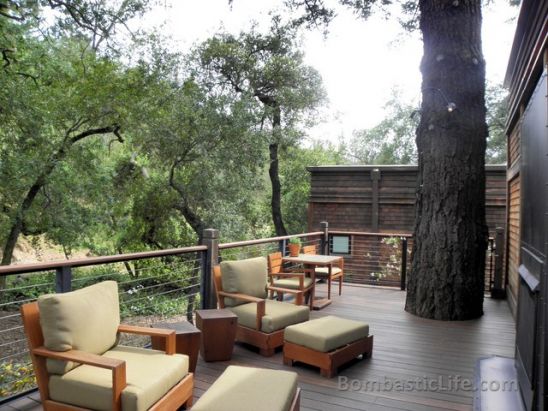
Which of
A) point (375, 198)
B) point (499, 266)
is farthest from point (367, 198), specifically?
point (499, 266)

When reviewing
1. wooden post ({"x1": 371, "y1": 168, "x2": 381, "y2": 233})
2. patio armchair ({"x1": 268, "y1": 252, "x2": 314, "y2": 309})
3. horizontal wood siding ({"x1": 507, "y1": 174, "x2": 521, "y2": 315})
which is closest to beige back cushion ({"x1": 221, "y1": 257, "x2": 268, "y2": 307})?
patio armchair ({"x1": 268, "y1": 252, "x2": 314, "y2": 309})

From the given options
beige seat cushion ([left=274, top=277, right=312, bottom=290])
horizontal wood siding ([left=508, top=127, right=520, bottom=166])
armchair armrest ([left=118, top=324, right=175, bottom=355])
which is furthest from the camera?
horizontal wood siding ([left=508, top=127, right=520, bottom=166])

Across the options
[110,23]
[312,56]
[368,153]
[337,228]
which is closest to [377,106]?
[368,153]

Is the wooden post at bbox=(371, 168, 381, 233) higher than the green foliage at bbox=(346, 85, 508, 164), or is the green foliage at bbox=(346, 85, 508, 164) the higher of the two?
the green foliage at bbox=(346, 85, 508, 164)

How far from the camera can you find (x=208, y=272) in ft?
14.8

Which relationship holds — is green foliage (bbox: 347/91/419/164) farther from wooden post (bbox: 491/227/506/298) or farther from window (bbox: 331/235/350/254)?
wooden post (bbox: 491/227/506/298)

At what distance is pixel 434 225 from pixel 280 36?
27.3 feet

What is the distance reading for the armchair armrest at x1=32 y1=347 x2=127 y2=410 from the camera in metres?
2.17

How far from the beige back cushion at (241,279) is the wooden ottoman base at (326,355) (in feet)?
2.69

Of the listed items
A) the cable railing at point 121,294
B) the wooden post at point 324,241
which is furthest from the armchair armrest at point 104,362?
the wooden post at point 324,241

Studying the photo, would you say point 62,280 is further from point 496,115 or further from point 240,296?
point 496,115

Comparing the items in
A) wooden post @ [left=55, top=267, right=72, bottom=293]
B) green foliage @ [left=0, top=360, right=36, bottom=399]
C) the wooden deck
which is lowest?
green foliage @ [left=0, top=360, right=36, bottom=399]

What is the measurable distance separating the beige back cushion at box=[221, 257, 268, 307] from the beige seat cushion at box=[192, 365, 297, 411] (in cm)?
163

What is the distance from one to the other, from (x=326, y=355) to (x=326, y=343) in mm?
90
